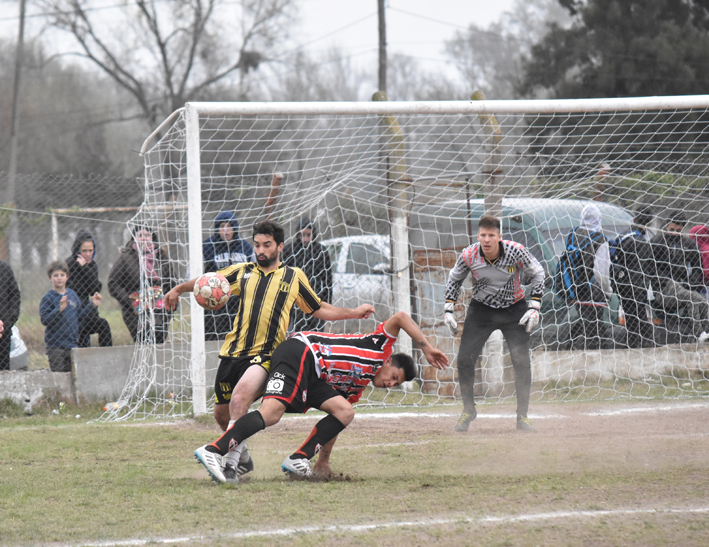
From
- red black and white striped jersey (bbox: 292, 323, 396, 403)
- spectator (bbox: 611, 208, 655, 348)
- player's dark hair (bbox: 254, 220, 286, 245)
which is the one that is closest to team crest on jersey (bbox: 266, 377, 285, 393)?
red black and white striped jersey (bbox: 292, 323, 396, 403)

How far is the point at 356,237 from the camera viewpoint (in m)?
10.8

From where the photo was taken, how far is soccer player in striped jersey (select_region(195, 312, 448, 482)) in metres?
5.16

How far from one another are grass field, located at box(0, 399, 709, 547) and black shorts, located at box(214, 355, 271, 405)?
0.58 metres

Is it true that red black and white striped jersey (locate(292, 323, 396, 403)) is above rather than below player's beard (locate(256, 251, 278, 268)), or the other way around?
below

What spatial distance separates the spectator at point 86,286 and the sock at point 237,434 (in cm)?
511

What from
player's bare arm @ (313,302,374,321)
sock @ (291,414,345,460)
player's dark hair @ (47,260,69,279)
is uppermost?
player's dark hair @ (47,260,69,279)

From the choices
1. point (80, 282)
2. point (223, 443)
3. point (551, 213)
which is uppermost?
point (551, 213)

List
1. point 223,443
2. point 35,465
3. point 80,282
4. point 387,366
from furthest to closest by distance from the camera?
point 80,282
point 35,465
point 387,366
point 223,443

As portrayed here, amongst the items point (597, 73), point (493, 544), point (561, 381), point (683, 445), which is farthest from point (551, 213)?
point (597, 73)

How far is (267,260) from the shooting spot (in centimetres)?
584

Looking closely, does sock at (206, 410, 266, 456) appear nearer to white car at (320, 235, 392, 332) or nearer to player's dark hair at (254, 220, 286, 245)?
player's dark hair at (254, 220, 286, 245)

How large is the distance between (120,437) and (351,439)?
2.14m

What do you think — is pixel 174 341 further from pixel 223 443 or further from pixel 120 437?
pixel 223 443

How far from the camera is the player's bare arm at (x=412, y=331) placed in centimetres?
519
